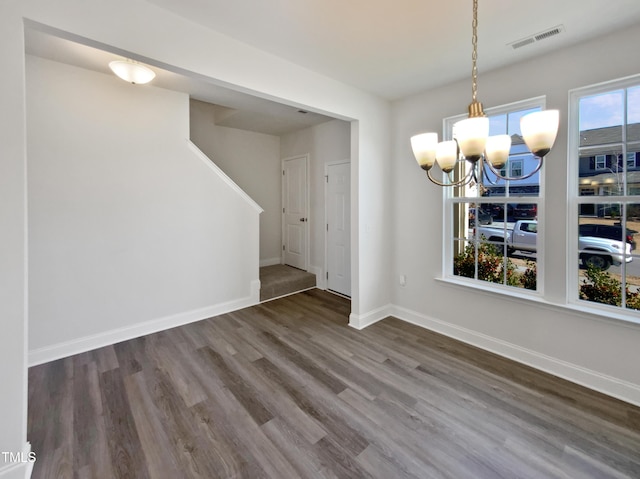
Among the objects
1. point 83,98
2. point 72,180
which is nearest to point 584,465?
point 72,180

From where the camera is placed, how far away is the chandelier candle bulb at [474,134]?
3.93 feet

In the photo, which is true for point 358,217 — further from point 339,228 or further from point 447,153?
point 447,153

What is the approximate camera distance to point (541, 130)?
1.18 m

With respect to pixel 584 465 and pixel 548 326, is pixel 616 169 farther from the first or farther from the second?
pixel 584 465

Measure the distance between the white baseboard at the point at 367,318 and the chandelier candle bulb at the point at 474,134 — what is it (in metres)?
2.45

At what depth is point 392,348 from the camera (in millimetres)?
2850

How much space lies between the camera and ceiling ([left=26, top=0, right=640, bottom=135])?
180 cm

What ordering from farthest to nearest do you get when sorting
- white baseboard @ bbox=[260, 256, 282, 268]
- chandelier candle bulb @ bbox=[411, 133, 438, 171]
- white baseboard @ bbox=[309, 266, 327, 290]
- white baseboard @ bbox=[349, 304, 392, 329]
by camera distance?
white baseboard @ bbox=[260, 256, 282, 268]
white baseboard @ bbox=[309, 266, 327, 290]
white baseboard @ bbox=[349, 304, 392, 329]
chandelier candle bulb @ bbox=[411, 133, 438, 171]

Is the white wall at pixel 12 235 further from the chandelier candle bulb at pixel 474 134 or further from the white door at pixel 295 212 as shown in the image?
the white door at pixel 295 212

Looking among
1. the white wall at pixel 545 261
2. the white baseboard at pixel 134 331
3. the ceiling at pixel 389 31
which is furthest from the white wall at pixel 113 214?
the white wall at pixel 545 261

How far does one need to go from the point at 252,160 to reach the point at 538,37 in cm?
414

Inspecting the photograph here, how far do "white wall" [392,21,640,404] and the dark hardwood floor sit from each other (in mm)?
199

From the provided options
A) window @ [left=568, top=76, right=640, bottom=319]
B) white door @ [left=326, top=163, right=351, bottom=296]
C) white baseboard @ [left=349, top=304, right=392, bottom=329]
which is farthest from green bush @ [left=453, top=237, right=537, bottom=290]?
white door @ [left=326, top=163, right=351, bottom=296]

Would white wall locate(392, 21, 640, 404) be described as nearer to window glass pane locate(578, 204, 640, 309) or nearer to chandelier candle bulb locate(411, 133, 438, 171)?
window glass pane locate(578, 204, 640, 309)
